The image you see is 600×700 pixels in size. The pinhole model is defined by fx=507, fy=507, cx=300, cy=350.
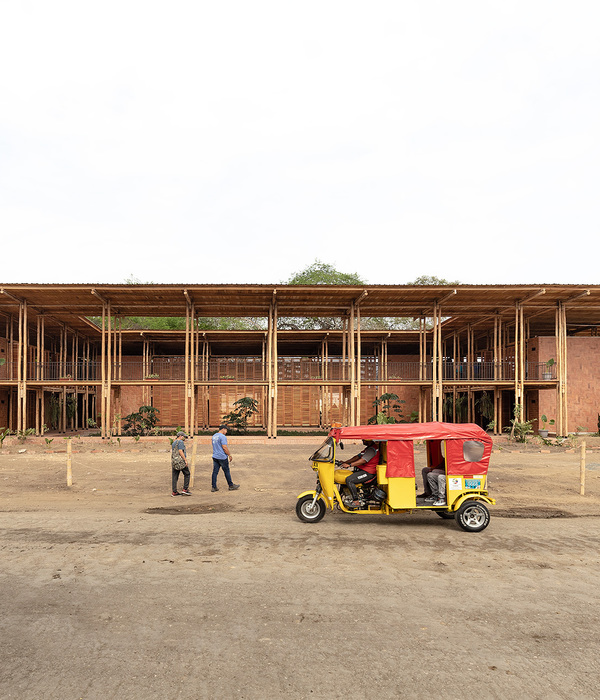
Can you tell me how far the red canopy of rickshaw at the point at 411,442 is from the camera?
8.77 meters

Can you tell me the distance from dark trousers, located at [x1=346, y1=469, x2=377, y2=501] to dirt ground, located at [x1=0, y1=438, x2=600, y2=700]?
632 millimetres

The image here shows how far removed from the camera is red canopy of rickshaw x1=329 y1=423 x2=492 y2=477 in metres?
8.77

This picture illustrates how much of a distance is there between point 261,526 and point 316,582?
286 cm

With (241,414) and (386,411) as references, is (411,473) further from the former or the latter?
(386,411)

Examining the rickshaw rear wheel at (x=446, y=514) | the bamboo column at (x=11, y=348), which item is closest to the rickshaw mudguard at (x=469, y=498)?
the rickshaw rear wheel at (x=446, y=514)

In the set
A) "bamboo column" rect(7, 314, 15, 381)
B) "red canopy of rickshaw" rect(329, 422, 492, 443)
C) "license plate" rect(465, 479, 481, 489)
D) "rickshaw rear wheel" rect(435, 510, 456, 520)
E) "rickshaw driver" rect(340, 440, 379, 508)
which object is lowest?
"rickshaw rear wheel" rect(435, 510, 456, 520)

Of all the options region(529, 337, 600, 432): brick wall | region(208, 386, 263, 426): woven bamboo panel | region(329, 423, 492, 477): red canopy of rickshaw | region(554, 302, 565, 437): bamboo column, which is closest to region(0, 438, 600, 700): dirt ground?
region(329, 423, 492, 477): red canopy of rickshaw

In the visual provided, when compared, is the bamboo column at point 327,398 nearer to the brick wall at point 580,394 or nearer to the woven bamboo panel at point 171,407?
the woven bamboo panel at point 171,407

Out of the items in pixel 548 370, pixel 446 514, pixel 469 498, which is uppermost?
pixel 548 370

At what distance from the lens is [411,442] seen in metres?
8.90

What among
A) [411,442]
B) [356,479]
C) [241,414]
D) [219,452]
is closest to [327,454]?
[356,479]

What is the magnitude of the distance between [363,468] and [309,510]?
1255 mm

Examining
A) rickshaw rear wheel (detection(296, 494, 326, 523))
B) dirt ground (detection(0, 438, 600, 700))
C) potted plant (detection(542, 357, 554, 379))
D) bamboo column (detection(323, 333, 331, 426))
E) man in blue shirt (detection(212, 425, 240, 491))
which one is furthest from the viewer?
bamboo column (detection(323, 333, 331, 426))

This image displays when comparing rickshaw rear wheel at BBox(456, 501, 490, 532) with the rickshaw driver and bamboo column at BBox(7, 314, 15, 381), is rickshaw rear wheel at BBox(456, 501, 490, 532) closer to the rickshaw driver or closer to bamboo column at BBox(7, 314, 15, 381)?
the rickshaw driver
